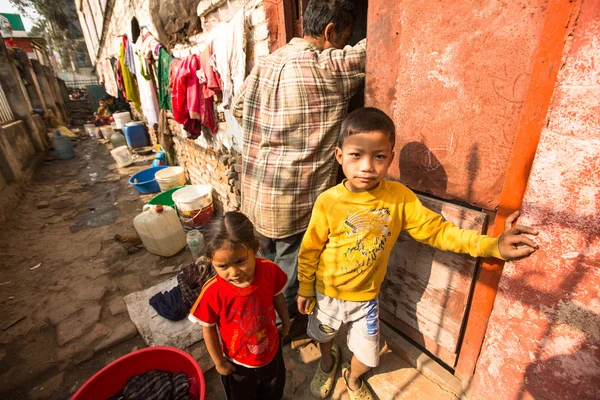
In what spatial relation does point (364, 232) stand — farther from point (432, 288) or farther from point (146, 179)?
point (146, 179)

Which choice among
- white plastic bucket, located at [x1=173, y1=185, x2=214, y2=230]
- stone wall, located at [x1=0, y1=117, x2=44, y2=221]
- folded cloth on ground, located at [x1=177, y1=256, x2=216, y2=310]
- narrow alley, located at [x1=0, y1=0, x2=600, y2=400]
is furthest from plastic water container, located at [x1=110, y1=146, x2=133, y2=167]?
folded cloth on ground, located at [x1=177, y1=256, x2=216, y2=310]

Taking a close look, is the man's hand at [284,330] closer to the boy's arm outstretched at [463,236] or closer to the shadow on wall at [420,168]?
the boy's arm outstretched at [463,236]

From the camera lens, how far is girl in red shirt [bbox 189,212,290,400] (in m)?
1.31

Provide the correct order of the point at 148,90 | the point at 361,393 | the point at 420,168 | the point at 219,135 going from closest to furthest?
the point at 420,168 → the point at 361,393 → the point at 219,135 → the point at 148,90

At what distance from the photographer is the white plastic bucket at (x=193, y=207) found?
3959mm

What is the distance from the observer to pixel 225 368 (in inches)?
58.9

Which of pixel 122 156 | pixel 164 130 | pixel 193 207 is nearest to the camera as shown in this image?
pixel 193 207

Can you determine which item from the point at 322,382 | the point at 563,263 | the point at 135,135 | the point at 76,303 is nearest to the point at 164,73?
the point at 76,303

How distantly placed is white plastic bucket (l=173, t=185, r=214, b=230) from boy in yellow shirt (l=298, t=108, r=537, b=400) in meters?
2.81

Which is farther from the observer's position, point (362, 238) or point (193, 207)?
point (193, 207)

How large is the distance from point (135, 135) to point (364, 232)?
10.0 m

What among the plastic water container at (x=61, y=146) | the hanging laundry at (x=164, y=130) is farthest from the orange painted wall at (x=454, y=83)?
the plastic water container at (x=61, y=146)

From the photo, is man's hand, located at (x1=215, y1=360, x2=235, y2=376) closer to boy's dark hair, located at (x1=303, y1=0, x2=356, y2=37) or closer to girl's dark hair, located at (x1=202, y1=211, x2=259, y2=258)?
girl's dark hair, located at (x1=202, y1=211, x2=259, y2=258)

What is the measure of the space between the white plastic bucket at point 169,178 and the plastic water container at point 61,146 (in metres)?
6.35
